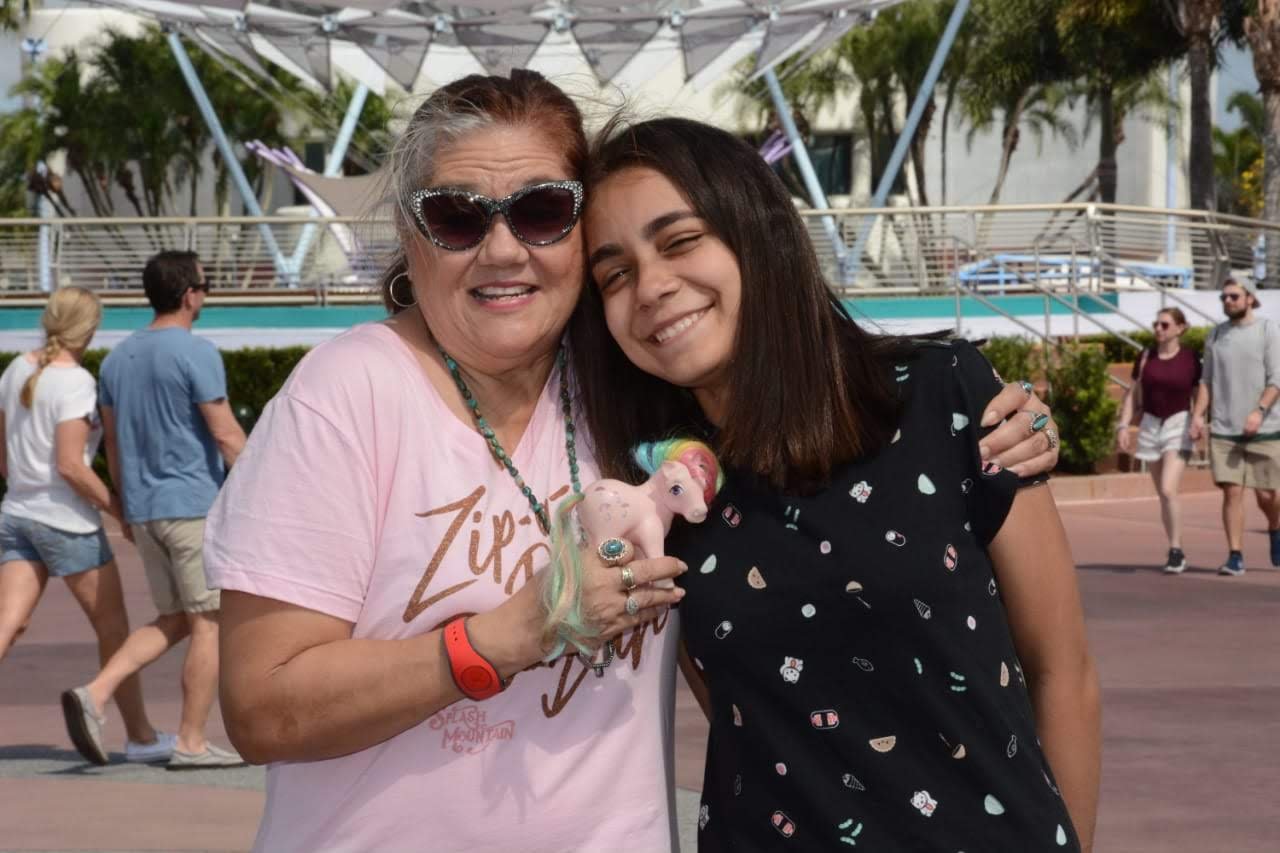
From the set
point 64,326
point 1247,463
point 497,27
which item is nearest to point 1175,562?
point 1247,463

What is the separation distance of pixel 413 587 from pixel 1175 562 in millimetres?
11106

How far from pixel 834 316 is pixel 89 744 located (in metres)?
5.32

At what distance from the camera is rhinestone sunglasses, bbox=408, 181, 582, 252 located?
266 centimetres

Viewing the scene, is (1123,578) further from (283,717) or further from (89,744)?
(283,717)

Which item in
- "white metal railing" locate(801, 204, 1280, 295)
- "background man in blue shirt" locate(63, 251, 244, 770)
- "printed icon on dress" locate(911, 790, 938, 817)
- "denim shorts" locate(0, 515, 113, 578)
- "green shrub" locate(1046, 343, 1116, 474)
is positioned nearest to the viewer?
"printed icon on dress" locate(911, 790, 938, 817)

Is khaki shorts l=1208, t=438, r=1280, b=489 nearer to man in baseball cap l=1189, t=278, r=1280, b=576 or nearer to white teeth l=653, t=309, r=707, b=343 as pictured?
man in baseball cap l=1189, t=278, r=1280, b=576

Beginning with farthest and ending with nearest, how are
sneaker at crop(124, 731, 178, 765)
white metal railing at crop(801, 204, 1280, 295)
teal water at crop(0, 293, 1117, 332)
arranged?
teal water at crop(0, 293, 1117, 332) < white metal railing at crop(801, 204, 1280, 295) < sneaker at crop(124, 731, 178, 765)

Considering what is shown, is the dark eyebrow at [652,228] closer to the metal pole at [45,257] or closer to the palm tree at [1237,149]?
the metal pole at [45,257]

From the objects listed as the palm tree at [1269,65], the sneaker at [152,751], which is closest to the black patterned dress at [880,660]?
the sneaker at [152,751]

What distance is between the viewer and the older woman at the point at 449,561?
2443 mm

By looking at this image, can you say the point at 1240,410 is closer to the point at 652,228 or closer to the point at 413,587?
the point at 652,228

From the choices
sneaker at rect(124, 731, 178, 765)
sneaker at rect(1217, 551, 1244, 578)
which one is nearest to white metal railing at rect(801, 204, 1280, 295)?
sneaker at rect(1217, 551, 1244, 578)

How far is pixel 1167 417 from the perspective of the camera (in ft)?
43.0

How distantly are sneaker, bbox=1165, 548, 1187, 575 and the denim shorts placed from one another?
792cm
